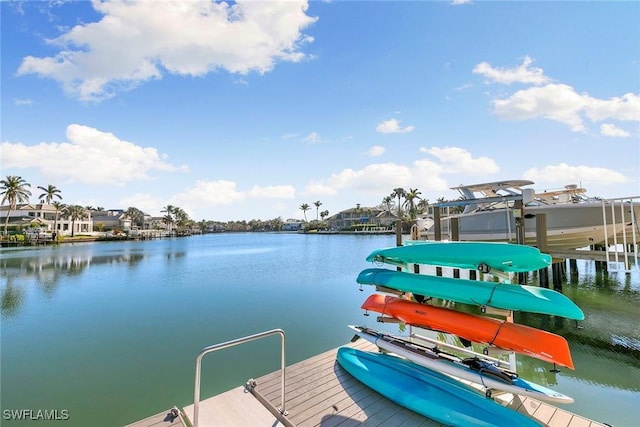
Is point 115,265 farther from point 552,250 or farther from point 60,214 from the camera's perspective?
point 60,214

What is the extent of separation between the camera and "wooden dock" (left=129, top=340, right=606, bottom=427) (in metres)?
3.53

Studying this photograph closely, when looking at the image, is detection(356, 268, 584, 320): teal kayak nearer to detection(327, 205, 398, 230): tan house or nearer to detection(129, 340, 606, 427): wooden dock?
detection(129, 340, 606, 427): wooden dock

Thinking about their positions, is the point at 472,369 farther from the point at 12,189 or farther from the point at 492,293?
the point at 12,189

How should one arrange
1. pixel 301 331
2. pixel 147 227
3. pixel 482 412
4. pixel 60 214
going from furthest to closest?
pixel 147 227 < pixel 60 214 < pixel 301 331 < pixel 482 412

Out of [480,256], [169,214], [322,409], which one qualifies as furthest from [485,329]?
[169,214]

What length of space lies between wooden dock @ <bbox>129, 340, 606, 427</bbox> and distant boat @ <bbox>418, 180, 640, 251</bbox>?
754 cm

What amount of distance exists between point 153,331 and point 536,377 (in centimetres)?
1051

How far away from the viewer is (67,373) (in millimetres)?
6977

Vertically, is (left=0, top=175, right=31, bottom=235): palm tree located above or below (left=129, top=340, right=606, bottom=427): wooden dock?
above

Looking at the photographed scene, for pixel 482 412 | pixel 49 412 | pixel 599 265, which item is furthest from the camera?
pixel 599 265

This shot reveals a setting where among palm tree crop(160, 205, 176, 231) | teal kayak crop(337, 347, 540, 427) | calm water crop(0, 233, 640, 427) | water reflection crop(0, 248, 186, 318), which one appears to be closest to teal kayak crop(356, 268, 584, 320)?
teal kayak crop(337, 347, 540, 427)

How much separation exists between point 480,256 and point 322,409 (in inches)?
117

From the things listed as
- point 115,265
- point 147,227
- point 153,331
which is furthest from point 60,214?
point 153,331

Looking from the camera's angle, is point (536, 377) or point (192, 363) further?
point (192, 363)
